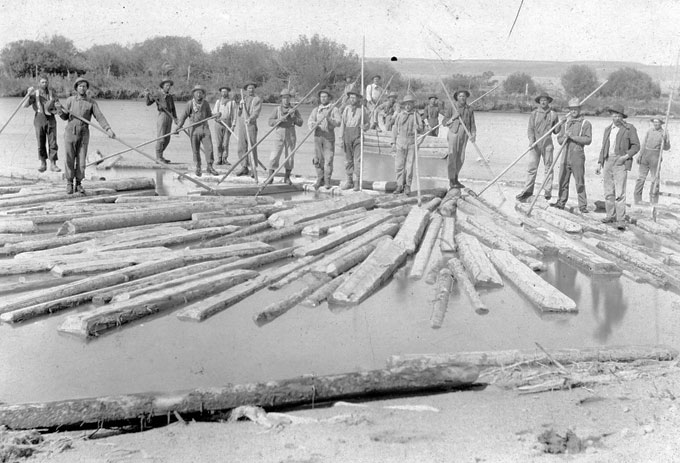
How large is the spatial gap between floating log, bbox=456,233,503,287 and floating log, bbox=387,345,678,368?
2457 mm

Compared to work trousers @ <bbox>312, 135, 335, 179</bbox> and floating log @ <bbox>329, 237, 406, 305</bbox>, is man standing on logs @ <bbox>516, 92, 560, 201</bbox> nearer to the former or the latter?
work trousers @ <bbox>312, 135, 335, 179</bbox>

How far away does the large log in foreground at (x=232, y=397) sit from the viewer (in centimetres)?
496

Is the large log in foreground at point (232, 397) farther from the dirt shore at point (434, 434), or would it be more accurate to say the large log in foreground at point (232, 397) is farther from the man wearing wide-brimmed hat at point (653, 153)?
the man wearing wide-brimmed hat at point (653, 153)

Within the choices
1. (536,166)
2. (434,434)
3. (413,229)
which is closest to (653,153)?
(536,166)

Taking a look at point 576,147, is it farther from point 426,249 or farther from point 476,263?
point 476,263

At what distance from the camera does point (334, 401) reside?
5602mm

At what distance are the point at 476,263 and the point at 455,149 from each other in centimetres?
600

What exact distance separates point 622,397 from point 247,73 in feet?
171

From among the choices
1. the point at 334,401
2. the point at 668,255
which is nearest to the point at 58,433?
the point at 334,401

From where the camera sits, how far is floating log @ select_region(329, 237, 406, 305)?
8.27 metres

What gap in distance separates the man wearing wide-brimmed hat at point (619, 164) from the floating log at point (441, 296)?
4.99 meters

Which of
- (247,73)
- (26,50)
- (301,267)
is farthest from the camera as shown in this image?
(247,73)

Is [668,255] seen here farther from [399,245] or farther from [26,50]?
[26,50]

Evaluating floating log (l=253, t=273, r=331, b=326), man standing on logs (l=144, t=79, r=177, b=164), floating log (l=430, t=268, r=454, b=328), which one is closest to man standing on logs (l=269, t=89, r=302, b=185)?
man standing on logs (l=144, t=79, r=177, b=164)
